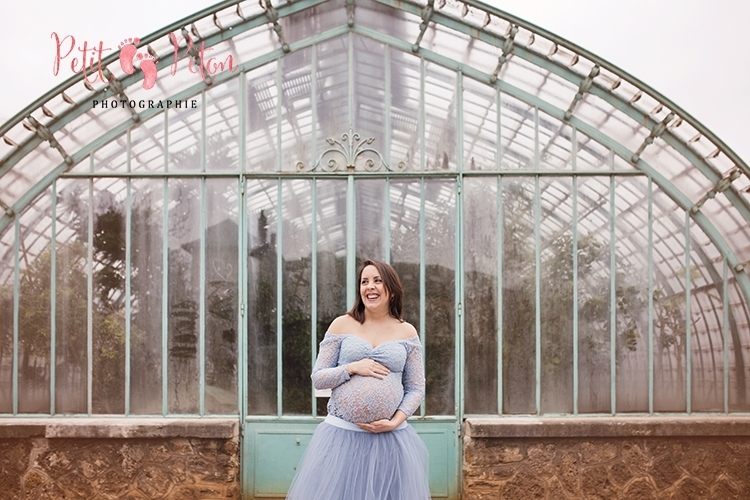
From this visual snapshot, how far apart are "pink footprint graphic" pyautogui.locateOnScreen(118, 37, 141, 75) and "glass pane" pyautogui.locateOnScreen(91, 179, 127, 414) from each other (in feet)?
3.06

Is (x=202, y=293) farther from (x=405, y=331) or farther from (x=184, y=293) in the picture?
(x=405, y=331)

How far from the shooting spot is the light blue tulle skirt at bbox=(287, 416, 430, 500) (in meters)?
3.98

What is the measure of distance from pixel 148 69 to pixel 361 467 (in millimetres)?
3751

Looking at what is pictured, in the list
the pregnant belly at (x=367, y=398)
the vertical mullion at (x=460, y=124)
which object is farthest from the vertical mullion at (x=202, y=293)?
the pregnant belly at (x=367, y=398)

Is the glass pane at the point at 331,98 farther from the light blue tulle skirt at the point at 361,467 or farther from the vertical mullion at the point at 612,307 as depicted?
the light blue tulle skirt at the point at 361,467

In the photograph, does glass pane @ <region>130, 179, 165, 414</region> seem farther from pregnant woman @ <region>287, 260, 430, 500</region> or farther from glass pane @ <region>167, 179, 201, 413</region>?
pregnant woman @ <region>287, 260, 430, 500</region>

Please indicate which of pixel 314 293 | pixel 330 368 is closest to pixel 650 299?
pixel 314 293

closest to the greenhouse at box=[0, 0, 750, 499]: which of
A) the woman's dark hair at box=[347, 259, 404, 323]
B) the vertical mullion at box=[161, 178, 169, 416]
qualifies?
the vertical mullion at box=[161, 178, 169, 416]

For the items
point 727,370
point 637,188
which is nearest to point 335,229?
point 637,188

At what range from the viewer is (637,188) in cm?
605

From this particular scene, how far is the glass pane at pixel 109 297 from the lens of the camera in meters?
5.94

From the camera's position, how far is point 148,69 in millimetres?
6016

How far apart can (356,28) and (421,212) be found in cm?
160

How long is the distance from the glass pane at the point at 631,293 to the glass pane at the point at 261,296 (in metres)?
2.76
